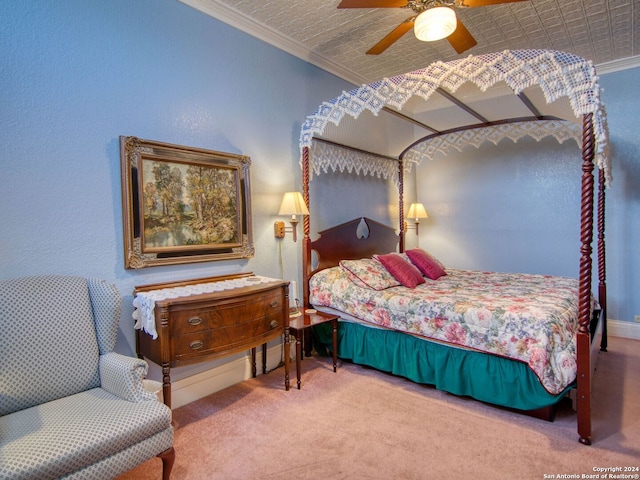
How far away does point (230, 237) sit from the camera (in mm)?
2932

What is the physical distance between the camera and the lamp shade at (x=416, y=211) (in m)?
5.05

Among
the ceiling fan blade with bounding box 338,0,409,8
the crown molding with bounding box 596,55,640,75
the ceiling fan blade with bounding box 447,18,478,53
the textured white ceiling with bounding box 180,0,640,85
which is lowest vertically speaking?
the ceiling fan blade with bounding box 447,18,478,53

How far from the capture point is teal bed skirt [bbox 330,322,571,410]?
2.36m

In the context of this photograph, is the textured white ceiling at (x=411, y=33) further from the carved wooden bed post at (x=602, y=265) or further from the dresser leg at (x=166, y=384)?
the dresser leg at (x=166, y=384)

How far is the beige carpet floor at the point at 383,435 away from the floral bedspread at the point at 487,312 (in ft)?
1.26

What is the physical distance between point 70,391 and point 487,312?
2451 millimetres

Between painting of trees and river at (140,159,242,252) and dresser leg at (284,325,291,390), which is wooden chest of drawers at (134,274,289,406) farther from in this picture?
painting of trees and river at (140,159,242,252)

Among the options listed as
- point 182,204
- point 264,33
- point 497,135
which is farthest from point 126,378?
point 497,135

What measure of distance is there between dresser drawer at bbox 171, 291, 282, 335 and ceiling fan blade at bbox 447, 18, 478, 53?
80.9 inches

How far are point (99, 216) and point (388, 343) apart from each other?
2.27m

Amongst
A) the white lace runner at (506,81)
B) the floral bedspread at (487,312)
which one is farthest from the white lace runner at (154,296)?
the white lace runner at (506,81)

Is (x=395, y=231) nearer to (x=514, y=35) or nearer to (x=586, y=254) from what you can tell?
(x=514, y=35)

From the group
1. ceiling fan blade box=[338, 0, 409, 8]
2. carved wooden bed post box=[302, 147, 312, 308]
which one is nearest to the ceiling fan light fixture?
ceiling fan blade box=[338, 0, 409, 8]

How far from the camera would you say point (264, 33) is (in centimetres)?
318
